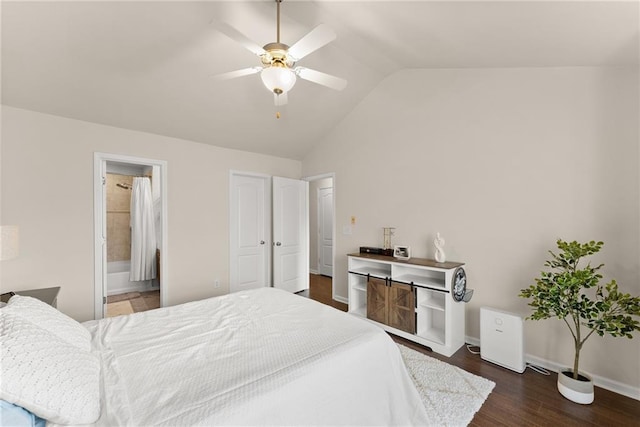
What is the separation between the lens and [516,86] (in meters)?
2.56

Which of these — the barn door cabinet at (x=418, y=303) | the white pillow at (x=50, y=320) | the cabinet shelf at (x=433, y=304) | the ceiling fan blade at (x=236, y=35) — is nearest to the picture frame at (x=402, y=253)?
the barn door cabinet at (x=418, y=303)

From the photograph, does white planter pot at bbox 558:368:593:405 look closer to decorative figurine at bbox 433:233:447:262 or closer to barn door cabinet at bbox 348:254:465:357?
barn door cabinet at bbox 348:254:465:357

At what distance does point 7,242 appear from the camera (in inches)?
74.8

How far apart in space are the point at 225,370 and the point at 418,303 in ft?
7.24

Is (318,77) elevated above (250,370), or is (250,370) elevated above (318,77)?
(318,77)

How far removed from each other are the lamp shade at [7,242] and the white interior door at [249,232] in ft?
7.47

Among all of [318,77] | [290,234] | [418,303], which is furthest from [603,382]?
[290,234]

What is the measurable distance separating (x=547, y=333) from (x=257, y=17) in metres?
3.72

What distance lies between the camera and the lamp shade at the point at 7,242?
188 centimetres

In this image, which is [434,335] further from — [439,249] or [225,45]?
[225,45]

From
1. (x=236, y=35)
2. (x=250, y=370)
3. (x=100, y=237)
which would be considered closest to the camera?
(x=250, y=370)

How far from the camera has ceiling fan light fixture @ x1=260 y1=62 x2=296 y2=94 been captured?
1.79 metres

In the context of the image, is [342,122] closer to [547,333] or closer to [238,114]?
[238,114]

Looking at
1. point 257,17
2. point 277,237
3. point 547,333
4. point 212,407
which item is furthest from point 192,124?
point 547,333
